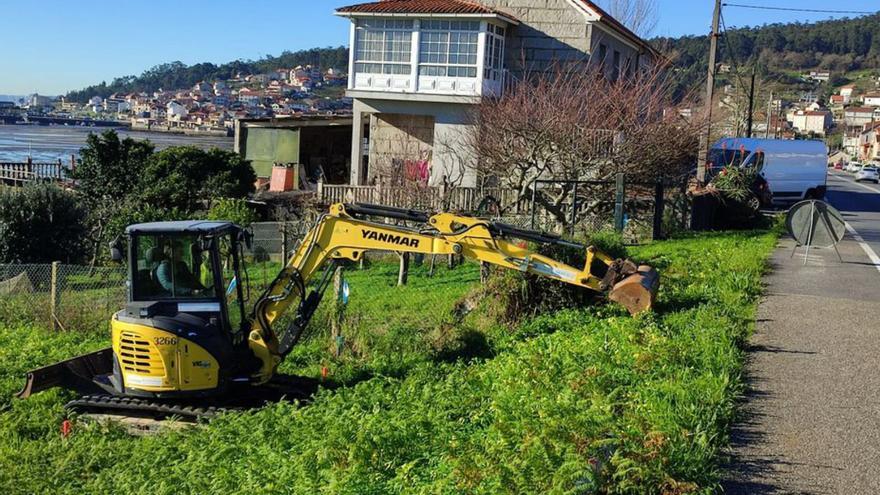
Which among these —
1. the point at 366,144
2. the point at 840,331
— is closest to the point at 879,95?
the point at 366,144

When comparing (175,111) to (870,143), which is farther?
(870,143)

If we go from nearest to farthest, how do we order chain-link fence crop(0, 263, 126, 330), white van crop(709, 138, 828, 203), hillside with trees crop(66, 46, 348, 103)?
chain-link fence crop(0, 263, 126, 330) < white van crop(709, 138, 828, 203) < hillside with trees crop(66, 46, 348, 103)

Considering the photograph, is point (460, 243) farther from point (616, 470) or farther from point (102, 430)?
point (616, 470)

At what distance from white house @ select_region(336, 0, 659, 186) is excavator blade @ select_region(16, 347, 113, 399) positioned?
1874 centimetres

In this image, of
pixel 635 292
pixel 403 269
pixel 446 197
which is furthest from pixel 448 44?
pixel 635 292

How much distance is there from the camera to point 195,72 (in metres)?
177

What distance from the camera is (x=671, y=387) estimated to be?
31.9 feet

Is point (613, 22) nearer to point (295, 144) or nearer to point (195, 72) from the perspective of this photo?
point (295, 144)

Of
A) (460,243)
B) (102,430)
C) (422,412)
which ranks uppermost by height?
(460,243)

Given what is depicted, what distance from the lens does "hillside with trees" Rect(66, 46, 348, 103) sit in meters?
170

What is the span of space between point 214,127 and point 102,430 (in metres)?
93.2

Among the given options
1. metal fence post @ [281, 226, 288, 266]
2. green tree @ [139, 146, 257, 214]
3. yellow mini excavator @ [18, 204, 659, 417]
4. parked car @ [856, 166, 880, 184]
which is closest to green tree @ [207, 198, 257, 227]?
metal fence post @ [281, 226, 288, 266]

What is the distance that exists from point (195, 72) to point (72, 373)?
6718 inches

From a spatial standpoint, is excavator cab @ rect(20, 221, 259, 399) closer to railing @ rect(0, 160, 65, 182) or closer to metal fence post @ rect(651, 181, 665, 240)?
metal fence post @ rect(651, 181, 665, 240)
